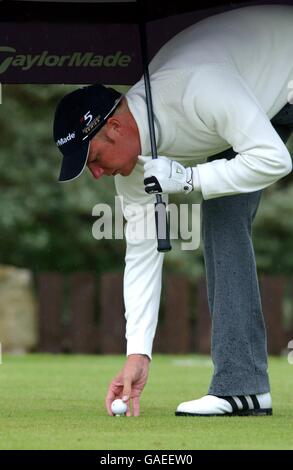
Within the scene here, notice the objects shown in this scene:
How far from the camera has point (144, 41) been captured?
536 cm

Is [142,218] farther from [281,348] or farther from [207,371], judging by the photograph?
[281,348]

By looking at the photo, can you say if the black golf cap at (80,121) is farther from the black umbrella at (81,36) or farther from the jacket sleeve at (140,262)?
the black umbrella at (81,36)

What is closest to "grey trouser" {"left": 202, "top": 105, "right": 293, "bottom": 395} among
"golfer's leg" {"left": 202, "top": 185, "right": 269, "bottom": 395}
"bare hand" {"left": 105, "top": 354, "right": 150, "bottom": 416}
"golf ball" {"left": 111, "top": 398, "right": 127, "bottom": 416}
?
"golfer's leg" {"left": 202, "top": 185, "right": 269, "bottom": 395}

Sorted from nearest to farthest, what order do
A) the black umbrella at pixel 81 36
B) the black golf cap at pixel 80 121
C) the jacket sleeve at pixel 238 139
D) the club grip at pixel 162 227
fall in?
the jacket sleeve at pixel 238 139, the black golf cap at pixel 80 121, the club grip at pixel 162 227, the black umbrella at pixel 81 36

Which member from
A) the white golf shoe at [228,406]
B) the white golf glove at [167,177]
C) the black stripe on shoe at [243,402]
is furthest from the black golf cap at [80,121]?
the black stripe on shoe at [243,402]

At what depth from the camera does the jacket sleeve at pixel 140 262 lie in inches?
206

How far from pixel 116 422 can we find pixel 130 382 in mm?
275

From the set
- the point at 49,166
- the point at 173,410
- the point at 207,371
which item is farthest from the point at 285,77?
the point at 49,166

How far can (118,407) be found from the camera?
498 cm

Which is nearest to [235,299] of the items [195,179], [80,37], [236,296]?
[236,296]

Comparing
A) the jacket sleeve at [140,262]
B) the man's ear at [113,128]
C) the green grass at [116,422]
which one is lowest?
the green grass at [116,422]

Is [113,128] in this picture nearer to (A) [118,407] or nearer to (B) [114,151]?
(B) [114,151]

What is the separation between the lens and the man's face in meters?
4.91

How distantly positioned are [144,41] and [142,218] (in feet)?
2.43
